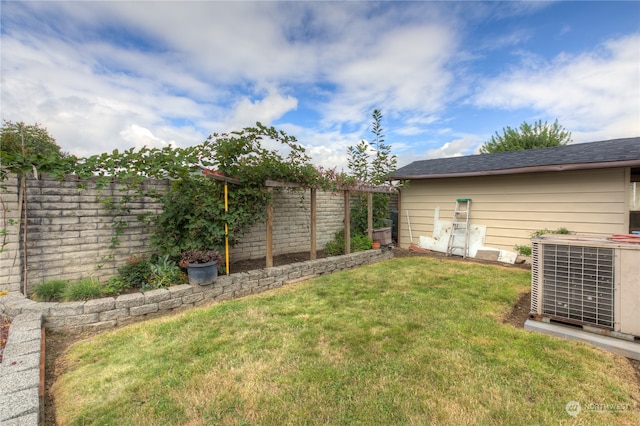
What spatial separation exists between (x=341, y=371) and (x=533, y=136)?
63.5ft

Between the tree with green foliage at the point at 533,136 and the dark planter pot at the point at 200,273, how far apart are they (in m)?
16.3

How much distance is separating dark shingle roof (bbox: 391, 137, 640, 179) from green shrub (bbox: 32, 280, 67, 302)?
7413 millimetres

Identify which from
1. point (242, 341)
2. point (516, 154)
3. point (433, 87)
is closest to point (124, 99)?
point (242, 341)

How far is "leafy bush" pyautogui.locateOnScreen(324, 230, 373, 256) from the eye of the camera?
643cm

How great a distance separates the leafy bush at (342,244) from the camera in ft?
21.1

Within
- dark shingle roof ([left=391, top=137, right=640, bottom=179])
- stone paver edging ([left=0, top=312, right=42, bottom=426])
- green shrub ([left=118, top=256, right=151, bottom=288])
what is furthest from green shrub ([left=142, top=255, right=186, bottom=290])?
dark shingle roof ([left=391, top=137, right=640, bottom=179])

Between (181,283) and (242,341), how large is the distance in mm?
1721

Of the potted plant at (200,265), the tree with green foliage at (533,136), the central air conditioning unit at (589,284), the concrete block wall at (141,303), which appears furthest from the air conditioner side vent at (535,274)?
the tree with green foliage at (533,136)

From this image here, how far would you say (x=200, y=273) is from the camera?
3770 mm

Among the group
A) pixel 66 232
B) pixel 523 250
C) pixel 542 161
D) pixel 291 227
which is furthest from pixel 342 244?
pixel 66 232

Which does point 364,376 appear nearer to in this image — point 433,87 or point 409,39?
point 409,39

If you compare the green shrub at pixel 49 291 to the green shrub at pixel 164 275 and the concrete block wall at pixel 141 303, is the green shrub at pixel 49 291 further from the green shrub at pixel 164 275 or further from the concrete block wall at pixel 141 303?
the green shrub at pixel 164 275

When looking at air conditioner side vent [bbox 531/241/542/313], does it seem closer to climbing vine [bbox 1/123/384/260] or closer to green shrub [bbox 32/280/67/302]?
climbing vine [bbox 1/123/384/260]

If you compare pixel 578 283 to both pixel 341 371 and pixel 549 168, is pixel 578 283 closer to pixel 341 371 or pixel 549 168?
pixel 341 371
